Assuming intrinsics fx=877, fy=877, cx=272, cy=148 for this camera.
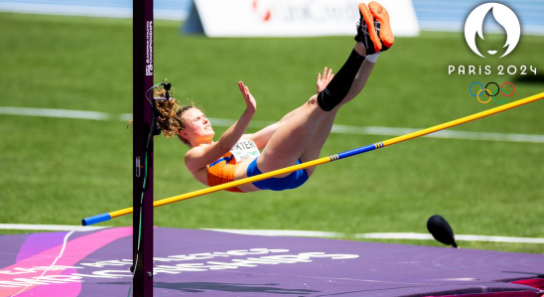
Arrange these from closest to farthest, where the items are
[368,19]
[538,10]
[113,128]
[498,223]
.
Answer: [368,19]
[498,223]
[113,128]
[538,10]

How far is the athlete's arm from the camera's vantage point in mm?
5016

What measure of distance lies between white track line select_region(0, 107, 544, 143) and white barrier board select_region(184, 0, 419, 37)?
446 cm

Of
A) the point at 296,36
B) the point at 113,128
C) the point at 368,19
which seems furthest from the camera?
the point at 296,36

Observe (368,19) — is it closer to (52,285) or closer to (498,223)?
(52,285)

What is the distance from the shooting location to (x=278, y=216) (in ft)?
32.0

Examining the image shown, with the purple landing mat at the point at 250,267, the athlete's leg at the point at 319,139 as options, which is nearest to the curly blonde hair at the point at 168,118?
the athlete's leg at the point at 319,139

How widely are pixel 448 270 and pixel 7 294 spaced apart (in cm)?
285

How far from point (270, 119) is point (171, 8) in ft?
30.8

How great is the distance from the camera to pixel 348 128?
14117mm

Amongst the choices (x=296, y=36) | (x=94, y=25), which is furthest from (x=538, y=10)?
(x=94, y=25)

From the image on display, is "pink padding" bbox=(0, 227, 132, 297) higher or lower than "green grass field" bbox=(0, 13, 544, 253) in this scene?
lower

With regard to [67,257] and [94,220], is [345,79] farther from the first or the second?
[67,257]

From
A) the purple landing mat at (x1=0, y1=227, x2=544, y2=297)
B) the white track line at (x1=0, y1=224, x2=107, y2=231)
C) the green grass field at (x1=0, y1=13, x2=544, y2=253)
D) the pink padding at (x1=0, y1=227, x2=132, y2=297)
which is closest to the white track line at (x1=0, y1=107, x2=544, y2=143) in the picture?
the green grass field at (x1=0, y1=13, x2=544, y2=253)

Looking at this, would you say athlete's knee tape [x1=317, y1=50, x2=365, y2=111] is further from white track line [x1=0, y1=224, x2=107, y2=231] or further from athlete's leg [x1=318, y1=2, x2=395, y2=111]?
white track line [x1=0, y1=224, x2=107, y2=231]
